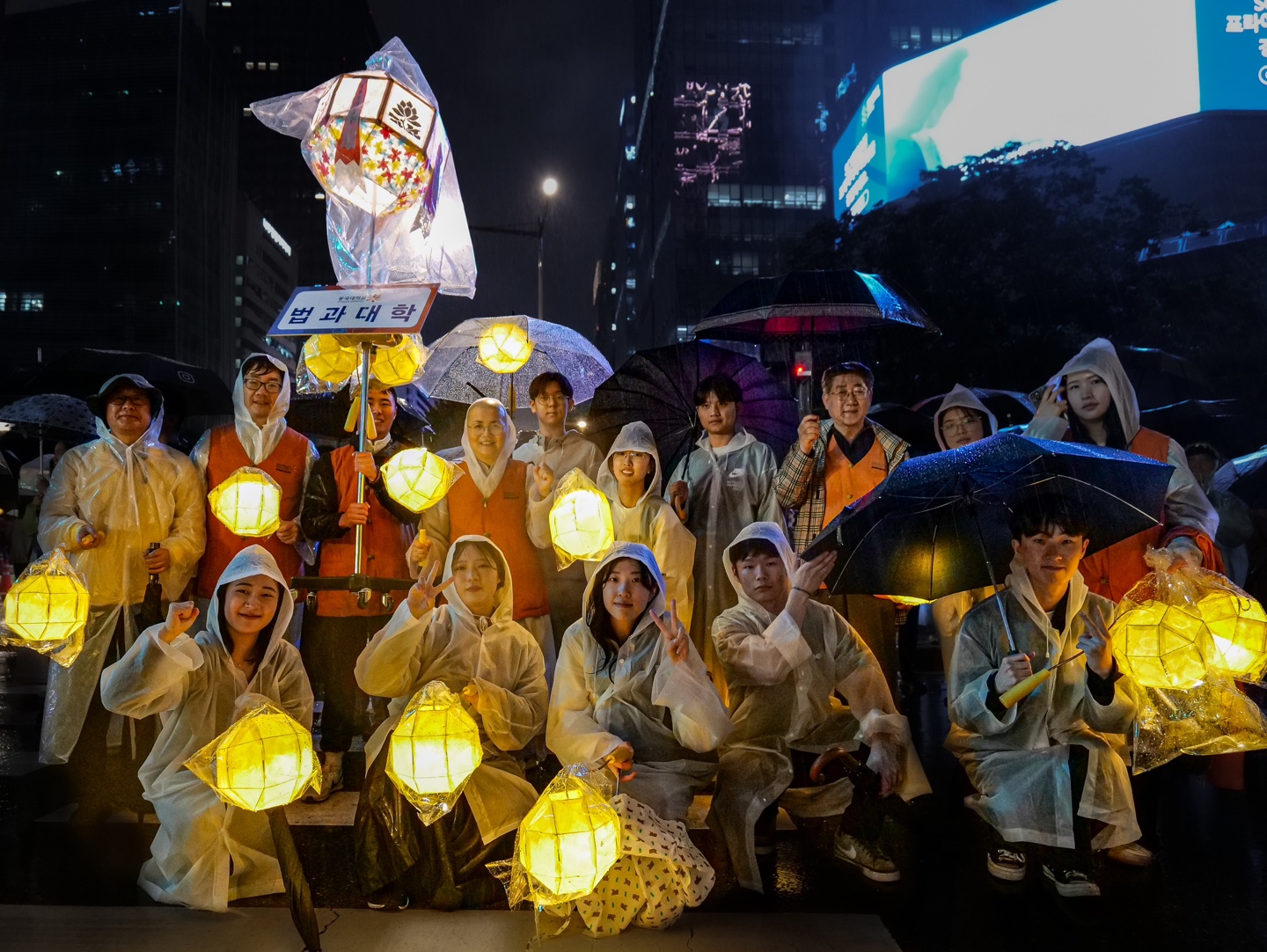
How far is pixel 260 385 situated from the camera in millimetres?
5559

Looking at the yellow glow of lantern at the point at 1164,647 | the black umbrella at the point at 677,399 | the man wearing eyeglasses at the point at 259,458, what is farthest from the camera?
the black umbrella at the point at 677,399

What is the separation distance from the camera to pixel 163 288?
189ft

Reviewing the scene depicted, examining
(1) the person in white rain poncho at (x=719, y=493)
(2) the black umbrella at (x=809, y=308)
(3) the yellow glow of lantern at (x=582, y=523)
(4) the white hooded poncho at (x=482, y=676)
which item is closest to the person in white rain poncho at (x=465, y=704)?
(4) the white hooded poncho at (x=482, y=676)

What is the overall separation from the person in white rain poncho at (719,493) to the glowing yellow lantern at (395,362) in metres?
1.75

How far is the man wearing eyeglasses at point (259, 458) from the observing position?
551cm

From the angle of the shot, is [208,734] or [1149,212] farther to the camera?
[1149,212]

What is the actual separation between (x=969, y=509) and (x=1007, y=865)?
158cm

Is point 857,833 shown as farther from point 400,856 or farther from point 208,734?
point 208,734

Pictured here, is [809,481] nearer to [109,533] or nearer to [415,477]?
[415,477]

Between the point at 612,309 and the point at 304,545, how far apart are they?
118 meters

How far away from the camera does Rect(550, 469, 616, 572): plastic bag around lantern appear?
193 inches

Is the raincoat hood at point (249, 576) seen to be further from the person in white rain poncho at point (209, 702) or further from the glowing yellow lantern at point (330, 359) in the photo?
the glowing yellow lantern at point (330, 359)

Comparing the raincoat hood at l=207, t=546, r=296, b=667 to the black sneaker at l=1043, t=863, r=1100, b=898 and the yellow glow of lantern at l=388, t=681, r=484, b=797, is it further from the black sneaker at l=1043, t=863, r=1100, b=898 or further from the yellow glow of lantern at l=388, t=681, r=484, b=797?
the black sneaker at l=1043, t=863, r=1100, b=898

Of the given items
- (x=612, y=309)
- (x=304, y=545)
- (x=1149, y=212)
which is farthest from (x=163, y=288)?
(x=612, y=309)
